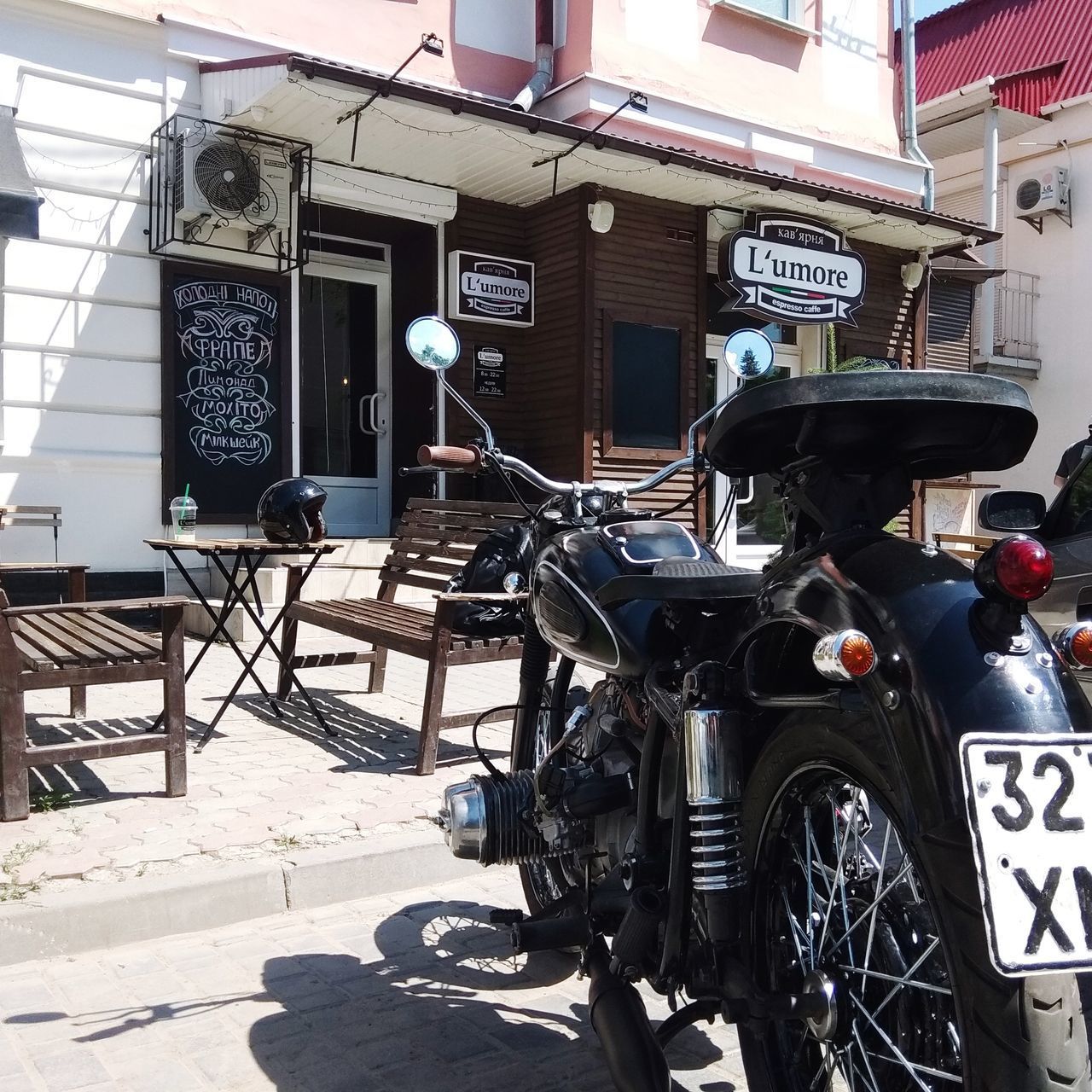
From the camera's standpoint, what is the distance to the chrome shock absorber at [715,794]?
2.08 metres

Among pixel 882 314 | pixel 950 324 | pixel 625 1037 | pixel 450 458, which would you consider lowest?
pixel 625 1037

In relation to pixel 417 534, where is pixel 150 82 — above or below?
above

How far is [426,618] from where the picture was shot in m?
5.89

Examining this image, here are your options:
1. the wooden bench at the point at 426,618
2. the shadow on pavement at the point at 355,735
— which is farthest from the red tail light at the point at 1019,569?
the shadow on pavement at the point at 355,735

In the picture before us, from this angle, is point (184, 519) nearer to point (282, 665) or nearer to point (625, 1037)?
point (282, 665)

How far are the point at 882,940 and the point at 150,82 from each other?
9142 millimetres

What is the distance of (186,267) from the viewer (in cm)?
927

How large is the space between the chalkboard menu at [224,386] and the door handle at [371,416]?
153 centimetres

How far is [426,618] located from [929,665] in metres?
4.31

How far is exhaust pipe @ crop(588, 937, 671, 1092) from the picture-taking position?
7.20 ft

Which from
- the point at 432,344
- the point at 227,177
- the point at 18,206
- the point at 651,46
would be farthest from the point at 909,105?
the point at 432,344

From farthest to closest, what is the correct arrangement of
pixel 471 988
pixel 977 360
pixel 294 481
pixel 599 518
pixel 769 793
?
pixel 977 360 → pixel 294 481 → pixel 471 988 → pixel 599 518 → pixel 769 793

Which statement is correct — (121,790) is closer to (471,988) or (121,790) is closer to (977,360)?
(471,988)

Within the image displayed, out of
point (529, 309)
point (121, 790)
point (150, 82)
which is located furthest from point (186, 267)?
point (121, 790)
